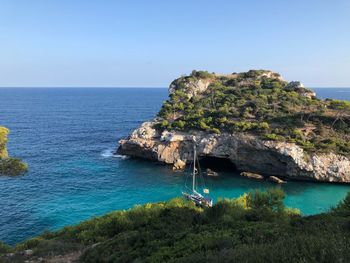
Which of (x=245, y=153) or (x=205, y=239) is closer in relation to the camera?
(x=205, y=239)

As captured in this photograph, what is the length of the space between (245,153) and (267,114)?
37.6 feet

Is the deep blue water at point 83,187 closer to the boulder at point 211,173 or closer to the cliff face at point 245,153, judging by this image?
the boulder at point 211,173

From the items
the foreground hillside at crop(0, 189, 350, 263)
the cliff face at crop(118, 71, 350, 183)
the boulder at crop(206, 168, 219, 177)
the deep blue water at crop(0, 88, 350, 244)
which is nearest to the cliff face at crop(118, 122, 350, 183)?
the cliff face at crop(118, 71, 350, 183)

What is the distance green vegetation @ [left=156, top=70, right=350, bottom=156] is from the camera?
171ft

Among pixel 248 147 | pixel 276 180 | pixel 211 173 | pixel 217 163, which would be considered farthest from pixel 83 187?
pixel 276 180

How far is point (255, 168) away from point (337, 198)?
14028mm

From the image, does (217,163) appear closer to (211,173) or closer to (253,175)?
(211,173)

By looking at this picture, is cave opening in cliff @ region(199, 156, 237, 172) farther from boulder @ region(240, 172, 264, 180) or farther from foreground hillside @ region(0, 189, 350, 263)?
foreground hillside @ region(0, 189, 350, 263)

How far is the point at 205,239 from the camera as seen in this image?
560 inches

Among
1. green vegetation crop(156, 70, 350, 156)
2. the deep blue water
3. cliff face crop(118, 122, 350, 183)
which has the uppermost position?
green vegetation crop(156, 70, 350, 156)

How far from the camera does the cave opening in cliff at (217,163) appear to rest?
55959 mm

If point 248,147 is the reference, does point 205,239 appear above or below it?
above

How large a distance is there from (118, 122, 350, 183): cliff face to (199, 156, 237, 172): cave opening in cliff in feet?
8.41

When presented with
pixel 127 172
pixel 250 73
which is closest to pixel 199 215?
pixel 127 172
